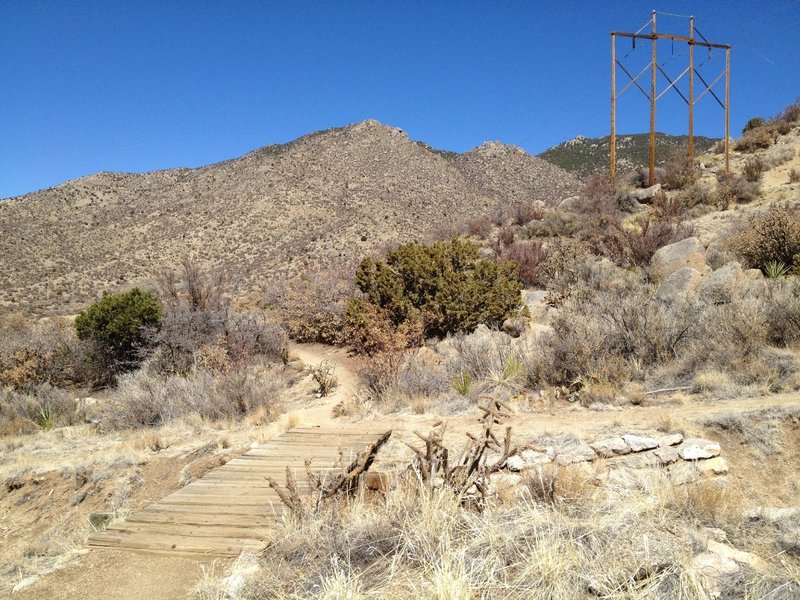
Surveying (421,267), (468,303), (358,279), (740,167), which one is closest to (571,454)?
(468,303)

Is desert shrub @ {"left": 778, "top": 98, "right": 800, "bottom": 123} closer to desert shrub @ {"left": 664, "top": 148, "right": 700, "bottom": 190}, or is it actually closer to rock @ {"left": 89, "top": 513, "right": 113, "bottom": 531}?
desert shrub @ {"left": 664, "top": 148, "right": 700, "bottom": 190}

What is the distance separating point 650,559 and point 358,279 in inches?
434

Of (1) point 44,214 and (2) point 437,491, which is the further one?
(1) point 44,214

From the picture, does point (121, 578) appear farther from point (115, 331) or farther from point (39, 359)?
point (39, 359)

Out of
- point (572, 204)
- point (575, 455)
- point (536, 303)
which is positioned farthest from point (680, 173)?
point (575, 455)

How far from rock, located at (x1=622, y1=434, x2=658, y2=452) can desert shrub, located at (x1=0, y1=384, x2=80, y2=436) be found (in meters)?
9.79

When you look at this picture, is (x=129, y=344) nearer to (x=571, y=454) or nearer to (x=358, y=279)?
(x=358, y=279)

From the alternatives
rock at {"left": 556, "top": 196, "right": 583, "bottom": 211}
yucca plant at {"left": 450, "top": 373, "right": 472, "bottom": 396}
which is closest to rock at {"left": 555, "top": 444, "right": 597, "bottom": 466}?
yucca plant at {"left": 450, "top": 373, "right": 472, "bottom": 396}

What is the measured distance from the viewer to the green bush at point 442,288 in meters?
11.8

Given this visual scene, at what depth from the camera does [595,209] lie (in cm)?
1870

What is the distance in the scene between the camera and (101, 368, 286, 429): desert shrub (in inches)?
347

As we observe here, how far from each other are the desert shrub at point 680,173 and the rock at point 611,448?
16512 millimetres

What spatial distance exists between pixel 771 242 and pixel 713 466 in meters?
7.64

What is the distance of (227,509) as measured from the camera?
4.95 m
